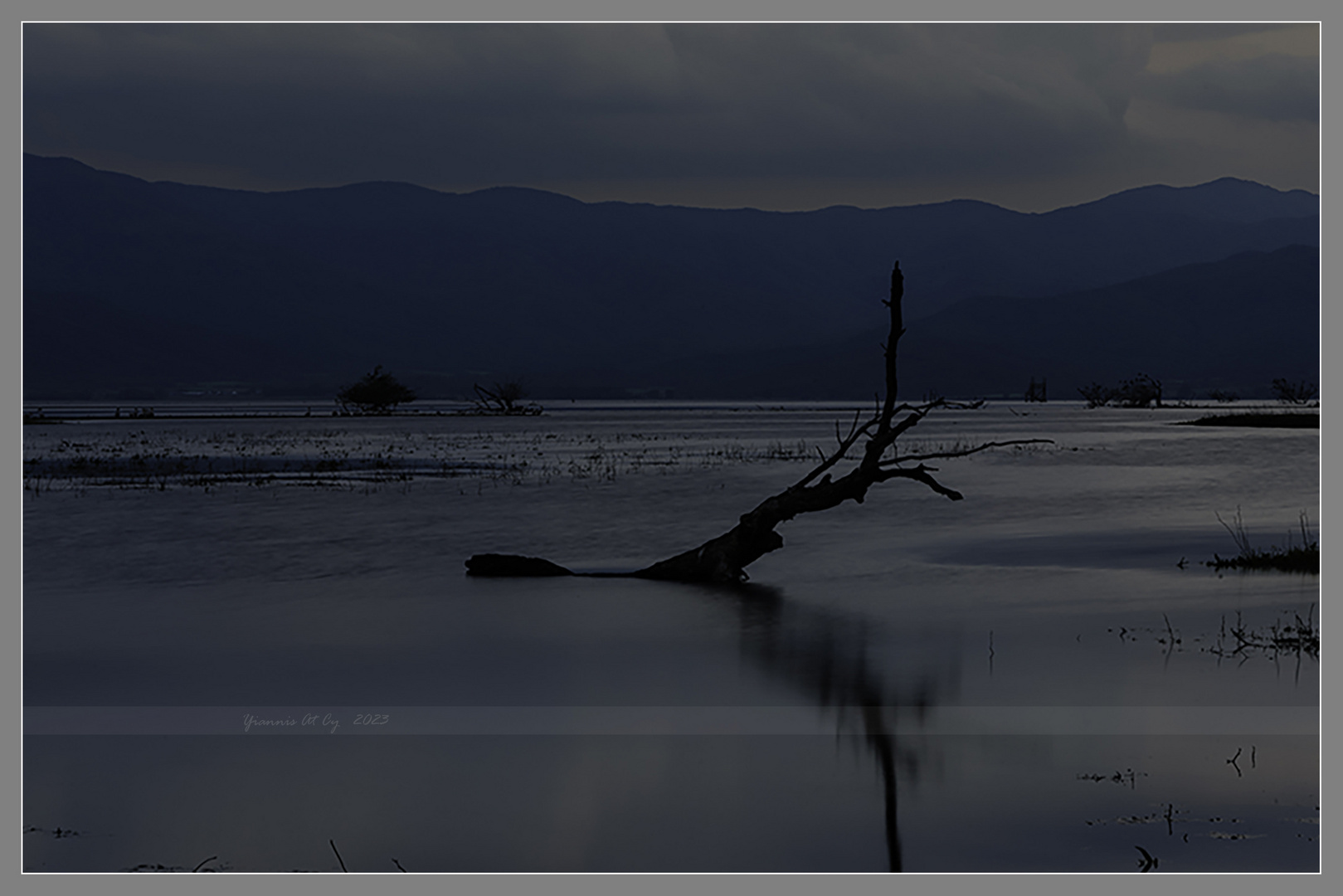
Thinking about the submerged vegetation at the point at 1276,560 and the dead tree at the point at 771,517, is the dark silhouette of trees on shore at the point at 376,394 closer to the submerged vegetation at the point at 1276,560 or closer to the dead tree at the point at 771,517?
the dead tree at the point at 771,517

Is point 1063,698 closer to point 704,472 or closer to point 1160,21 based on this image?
point 1160,21

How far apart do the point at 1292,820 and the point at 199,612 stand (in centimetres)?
1393

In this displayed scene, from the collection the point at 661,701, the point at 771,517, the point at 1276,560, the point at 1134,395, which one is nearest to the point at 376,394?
the point at 1134,395

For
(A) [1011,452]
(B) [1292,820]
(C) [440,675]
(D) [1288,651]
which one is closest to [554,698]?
(C) [440,675]

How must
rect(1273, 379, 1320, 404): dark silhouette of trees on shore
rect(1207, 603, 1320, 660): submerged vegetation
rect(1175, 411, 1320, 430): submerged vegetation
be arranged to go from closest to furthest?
1. rect(1207, 603, 1320, 660): submerged vegetation
2. rect(1175, 411, 1320, 430): submerged vegetation
3. rect(1273, 379, 1320, 404): dark silhouette of trees on shore

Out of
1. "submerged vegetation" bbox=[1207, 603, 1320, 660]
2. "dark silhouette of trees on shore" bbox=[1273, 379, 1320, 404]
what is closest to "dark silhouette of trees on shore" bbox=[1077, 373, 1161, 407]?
"dark silhouette of trees on shore" bbox=[1273, 379, 1320, 404]

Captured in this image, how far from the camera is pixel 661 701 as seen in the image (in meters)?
11.8

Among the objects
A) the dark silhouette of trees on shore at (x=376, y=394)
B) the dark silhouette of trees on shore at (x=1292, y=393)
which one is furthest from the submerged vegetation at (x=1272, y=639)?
the dark silhouette of trees on shore at (x=1292, y=393)

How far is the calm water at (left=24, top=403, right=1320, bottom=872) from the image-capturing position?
8.14m

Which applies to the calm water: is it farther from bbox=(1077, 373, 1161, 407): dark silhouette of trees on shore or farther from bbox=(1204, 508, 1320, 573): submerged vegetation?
bbox=(1077, 373, 1161, 407): dark silhouette of trees on shore

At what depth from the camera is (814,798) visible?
863 centimetres

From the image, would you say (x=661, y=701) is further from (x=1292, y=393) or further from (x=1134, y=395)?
(x=1134, y=395)

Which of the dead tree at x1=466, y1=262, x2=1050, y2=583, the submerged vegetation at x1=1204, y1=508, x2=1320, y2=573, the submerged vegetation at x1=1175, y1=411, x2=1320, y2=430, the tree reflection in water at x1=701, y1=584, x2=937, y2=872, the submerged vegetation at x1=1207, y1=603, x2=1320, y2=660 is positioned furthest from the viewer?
the submerged vegetation at x1=1175, y1=411, x2=1320, y2=430

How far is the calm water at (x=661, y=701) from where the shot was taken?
814cm
